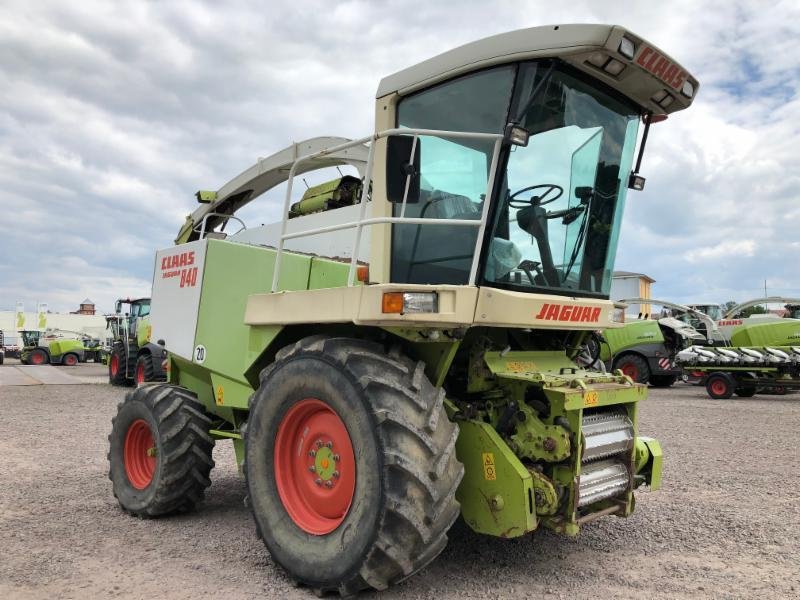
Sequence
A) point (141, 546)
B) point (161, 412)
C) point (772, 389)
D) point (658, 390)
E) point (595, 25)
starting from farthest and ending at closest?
point (658, 390) → point (772, 389) → point (161, 412) → point (141, 546) → point (595, 25)

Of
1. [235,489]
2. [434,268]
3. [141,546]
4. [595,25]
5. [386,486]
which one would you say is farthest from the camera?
[235,489]

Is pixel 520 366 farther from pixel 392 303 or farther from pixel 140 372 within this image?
pixel 140 372

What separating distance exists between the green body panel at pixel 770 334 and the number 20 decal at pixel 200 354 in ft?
53.1

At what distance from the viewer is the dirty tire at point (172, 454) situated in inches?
185

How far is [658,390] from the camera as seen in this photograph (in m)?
18.2

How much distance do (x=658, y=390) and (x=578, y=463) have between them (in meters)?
16.1

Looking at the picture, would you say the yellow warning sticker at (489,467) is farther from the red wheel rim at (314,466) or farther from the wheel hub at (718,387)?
the wheel hub at (718,387)

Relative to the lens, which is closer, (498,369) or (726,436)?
(498,369)

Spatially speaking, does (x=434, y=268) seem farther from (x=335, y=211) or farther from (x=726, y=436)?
(x=726, y=436)

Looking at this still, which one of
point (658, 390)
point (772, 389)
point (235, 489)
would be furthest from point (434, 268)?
point (658, 390)

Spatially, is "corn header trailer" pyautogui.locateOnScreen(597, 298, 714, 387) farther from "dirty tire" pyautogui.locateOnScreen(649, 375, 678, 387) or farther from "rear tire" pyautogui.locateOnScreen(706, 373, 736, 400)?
"rear tire" pyautogui.locateOnScreen(706, 373, 736, 400)

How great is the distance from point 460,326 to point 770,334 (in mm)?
16530

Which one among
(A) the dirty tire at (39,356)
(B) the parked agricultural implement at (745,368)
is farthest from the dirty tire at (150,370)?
(A) the dirty tire at (39,356)

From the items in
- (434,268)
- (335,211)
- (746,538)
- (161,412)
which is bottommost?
(746,538)
